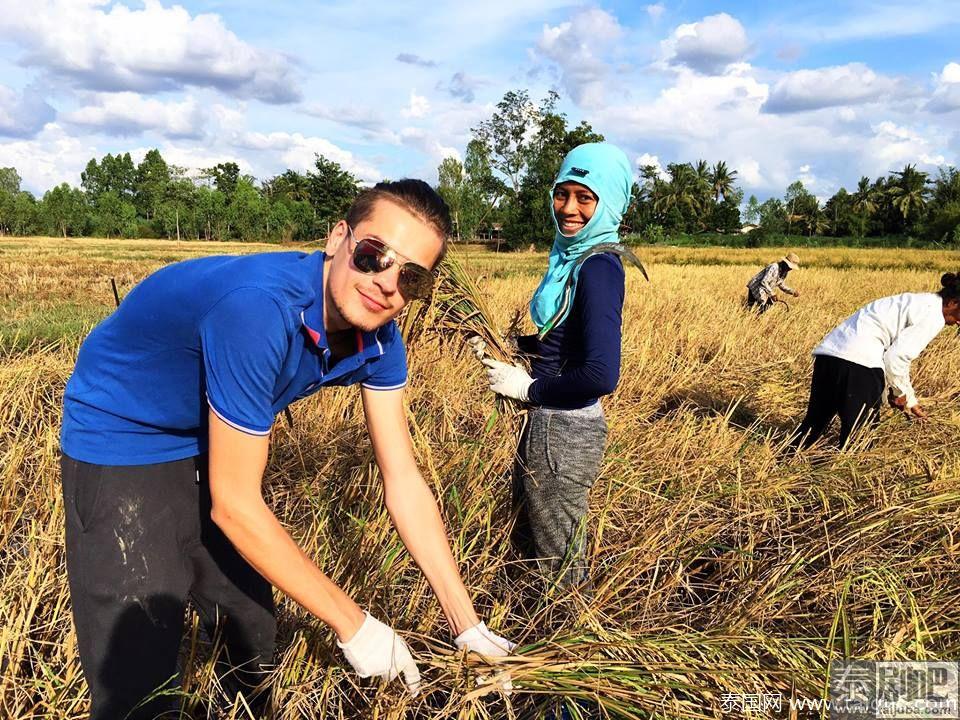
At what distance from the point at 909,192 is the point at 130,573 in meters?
72.6

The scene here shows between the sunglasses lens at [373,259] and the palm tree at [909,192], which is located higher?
the palm tree at [909,192]

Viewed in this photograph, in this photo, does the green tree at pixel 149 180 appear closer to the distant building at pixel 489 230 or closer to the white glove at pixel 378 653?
the distant building at pixel 489 230

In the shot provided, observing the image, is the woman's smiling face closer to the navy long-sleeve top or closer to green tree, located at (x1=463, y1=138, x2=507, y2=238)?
the navy long-sleeve top

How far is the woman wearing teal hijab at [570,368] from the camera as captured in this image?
183 cm

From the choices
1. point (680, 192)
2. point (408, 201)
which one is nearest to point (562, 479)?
point (408, 201)

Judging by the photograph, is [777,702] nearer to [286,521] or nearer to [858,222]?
[286,521]

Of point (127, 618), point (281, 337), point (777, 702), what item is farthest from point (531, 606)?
point (281, 337)

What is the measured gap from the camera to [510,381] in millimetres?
2096

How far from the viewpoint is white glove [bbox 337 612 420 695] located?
125 cm

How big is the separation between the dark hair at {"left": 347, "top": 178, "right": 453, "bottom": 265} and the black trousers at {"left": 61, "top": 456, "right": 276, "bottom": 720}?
701 millimetres

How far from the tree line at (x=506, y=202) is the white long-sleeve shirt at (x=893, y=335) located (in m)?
13.1

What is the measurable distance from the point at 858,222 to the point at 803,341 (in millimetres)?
57176

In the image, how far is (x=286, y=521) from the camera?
225cm

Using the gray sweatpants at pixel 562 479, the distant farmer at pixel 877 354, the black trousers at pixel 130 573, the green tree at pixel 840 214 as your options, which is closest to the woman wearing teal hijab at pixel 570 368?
the gray sweatpants at pixel 562 479
